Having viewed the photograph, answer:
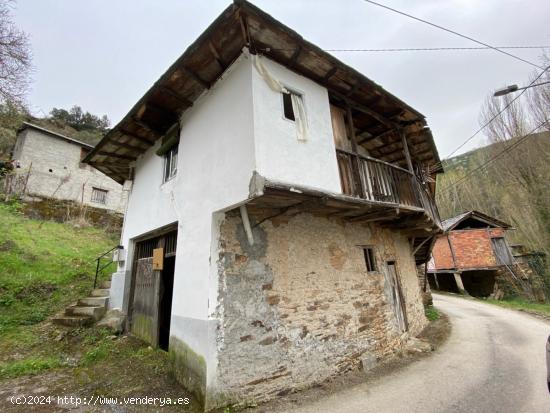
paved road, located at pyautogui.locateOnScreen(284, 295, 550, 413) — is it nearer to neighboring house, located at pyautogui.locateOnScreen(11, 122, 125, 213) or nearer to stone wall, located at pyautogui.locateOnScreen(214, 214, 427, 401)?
stone wall, located at pyautogui.locateOnScreen(214, 214, 427, 401)

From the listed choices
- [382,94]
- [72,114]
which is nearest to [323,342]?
[382,94]

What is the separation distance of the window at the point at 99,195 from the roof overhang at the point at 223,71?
13331 millimetres

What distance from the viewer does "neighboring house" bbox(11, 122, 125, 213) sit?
17156mm

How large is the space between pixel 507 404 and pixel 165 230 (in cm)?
710

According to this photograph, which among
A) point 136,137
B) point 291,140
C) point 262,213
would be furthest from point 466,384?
point 136,137

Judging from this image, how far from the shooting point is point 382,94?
6.18 meters

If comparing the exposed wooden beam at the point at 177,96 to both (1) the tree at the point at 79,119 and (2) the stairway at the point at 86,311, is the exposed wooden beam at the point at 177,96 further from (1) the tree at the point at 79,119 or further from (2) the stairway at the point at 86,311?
(1) the tree at the point at 79,119

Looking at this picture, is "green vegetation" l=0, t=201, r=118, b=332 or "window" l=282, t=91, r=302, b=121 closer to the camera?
"window" l=282, t=91, r=302, b=121

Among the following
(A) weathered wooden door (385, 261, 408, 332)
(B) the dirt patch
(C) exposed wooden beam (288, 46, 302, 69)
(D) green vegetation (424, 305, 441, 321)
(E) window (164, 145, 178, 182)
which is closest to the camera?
(B) the dirt patch

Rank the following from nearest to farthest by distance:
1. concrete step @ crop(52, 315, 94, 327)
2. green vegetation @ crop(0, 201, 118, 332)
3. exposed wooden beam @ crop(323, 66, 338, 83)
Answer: exposed wooden beam @ crop(323, 66, 338, 83), concrete step @ crop(52, 315, 94, 327), green vegetation @ crop(0, 201, 118, 332)

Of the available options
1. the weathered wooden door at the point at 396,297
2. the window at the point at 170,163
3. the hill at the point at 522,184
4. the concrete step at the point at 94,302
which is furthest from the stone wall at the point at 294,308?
the hill at the point at 522,184

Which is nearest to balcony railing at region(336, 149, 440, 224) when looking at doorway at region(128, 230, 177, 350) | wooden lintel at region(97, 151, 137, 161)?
doorway at region(128, 230, 177, 350)

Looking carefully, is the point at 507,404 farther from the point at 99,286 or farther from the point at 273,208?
the point at 99,286

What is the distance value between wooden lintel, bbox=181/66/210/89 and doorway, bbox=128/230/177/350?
3.35 m
